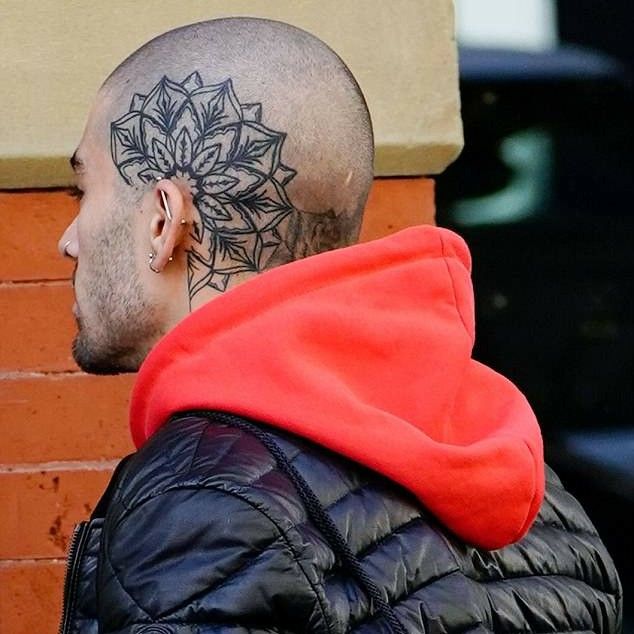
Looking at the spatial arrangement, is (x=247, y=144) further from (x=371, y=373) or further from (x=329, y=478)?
(x=329, y=478)

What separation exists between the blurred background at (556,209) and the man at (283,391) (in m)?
1.57

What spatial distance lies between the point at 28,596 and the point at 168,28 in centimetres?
125

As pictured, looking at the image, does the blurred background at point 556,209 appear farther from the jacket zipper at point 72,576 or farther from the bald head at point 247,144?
the jacket zipper at point 72,576

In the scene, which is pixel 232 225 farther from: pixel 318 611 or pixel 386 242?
pixel 318 611

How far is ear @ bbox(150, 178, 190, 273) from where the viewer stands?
1904 millimetres

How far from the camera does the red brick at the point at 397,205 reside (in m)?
3.00

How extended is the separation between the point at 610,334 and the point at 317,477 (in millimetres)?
2322

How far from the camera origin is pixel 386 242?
5.91 feet

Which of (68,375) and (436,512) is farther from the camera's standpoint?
(68,375)

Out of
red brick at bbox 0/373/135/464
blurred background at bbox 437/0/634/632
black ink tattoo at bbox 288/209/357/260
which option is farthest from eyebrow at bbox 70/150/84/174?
blurred background at bbox 437/0/634/632

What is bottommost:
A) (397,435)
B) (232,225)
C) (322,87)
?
(397,435)

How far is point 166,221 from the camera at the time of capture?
1923 millimetres

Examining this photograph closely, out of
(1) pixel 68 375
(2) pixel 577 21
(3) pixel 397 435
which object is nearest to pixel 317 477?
(3) pixel 397 435

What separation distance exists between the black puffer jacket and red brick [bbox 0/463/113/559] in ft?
3.94
